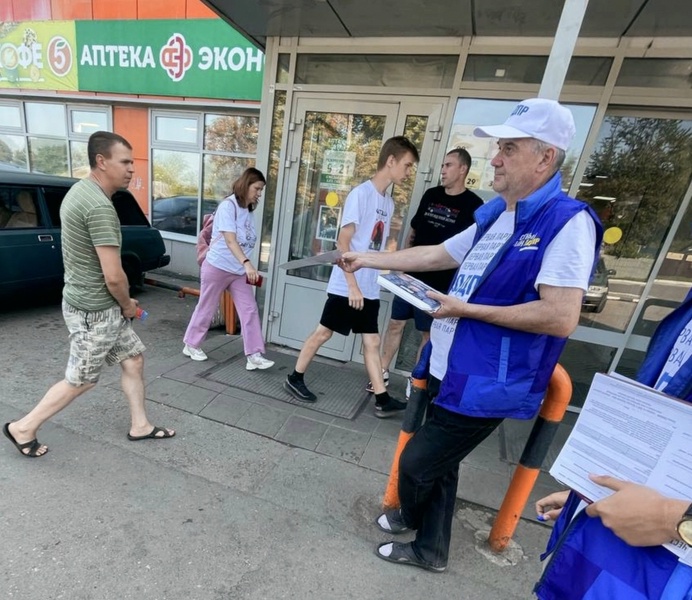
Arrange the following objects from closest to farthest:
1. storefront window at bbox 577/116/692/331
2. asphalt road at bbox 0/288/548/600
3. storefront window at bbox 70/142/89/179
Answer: asphalt road at bbox 0/288/548/600
storefront window at bbox 577/116/692/331
storefront window at bbox 70/142/89/179

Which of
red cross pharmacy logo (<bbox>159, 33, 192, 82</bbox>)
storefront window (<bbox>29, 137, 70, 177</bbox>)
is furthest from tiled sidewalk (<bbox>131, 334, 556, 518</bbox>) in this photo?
storefront window (<bbox>29, 137, 70, 177</bbox>)

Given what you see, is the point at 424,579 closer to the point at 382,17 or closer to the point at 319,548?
the point at 319,548

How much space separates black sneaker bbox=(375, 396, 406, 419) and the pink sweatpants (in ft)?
4.24

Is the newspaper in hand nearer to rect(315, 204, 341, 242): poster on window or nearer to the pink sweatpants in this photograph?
the pink sweatpants

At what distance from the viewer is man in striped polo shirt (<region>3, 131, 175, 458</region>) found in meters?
2.10

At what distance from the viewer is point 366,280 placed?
302cm

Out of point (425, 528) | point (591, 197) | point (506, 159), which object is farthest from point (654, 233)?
point (425, 528)

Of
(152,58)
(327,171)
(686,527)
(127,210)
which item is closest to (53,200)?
(127,210)

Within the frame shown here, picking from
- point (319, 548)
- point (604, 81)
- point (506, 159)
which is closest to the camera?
point (506, 159)

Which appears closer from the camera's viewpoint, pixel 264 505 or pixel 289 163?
pixel 264 505

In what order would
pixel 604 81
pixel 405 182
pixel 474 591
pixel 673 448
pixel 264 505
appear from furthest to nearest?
pixel 405 182, pixel 604 81, pixel 264 505, pixel 474 591, pixel 673 448

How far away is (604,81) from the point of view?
3008 mm

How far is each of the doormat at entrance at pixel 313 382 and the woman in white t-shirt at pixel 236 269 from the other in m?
0.15

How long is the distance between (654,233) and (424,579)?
3.20m
